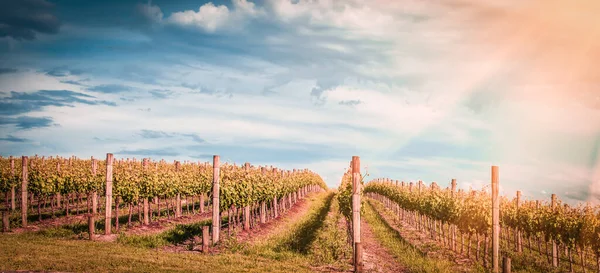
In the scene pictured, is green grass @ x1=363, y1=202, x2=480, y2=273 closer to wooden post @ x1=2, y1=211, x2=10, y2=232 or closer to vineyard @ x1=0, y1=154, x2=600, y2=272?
vineyard @ x1=0, y1=154, x2=600, y2=272

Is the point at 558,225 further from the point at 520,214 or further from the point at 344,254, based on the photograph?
the point at 344,254

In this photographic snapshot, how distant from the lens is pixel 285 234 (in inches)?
936

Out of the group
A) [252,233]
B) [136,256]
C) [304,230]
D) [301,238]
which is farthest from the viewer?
[304,230]

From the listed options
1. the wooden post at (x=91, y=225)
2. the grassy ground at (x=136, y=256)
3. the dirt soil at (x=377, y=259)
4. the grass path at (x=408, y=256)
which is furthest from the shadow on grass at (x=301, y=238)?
the wooden post at (x=91, y=225)

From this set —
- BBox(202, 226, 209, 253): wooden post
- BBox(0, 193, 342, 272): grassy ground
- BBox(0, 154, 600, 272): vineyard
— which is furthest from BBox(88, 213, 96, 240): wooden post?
BBox(202, 226, 209, 253): wooden post

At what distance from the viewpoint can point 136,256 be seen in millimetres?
16266

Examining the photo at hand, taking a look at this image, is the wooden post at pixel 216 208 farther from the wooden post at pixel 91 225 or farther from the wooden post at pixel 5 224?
the wooden post at pixel 5 224

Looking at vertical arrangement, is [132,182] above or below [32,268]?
above

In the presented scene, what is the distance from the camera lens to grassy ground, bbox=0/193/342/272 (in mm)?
14273

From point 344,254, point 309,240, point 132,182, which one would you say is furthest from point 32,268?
point 132,182

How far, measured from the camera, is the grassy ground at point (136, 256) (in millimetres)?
14273

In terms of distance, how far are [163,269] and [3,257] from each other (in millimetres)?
5788

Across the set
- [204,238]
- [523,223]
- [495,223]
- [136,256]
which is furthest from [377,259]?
[523,223]

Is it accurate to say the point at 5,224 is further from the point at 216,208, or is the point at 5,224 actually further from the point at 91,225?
the point at 216,208
